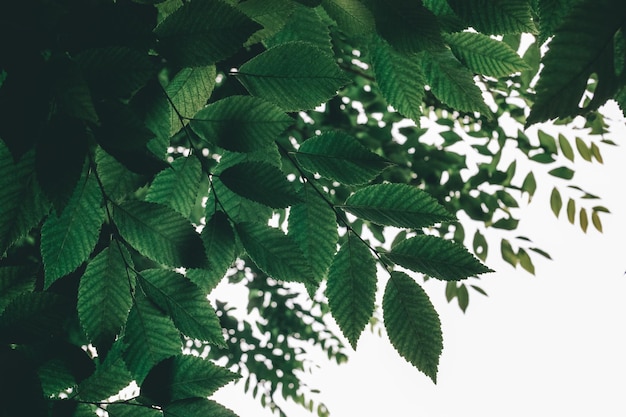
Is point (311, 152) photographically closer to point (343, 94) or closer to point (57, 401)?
point (57, 401)

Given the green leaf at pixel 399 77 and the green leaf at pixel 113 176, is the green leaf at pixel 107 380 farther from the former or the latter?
the green leaf at pixel 399 77

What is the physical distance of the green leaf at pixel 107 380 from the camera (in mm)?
658

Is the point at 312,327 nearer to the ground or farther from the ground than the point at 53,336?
nearer to the ground

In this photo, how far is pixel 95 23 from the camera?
20.7 inches

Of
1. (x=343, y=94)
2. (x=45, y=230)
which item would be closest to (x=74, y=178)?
(x=45, y=230)

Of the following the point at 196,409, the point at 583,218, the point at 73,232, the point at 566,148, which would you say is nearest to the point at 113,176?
the point at 73,232

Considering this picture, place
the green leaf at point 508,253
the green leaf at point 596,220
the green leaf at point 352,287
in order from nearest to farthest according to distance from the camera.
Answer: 1. the green leaf at point 352,287
2. the green leaf at point 596,220
3. the green leaf at point 508,253

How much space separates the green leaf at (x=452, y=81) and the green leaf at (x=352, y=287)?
0.73 feet

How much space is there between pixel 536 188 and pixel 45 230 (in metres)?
2.02

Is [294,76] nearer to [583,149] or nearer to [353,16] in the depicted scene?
[353,16]

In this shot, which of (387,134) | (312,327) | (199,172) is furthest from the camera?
(312,327)

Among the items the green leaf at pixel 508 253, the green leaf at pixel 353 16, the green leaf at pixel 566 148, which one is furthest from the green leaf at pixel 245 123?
the green leaf at pixel 508 253

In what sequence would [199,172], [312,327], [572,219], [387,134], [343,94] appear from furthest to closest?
[312,327], [343,94], [387,134], [572,219], [199,172]

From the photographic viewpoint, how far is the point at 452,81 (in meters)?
0.67
